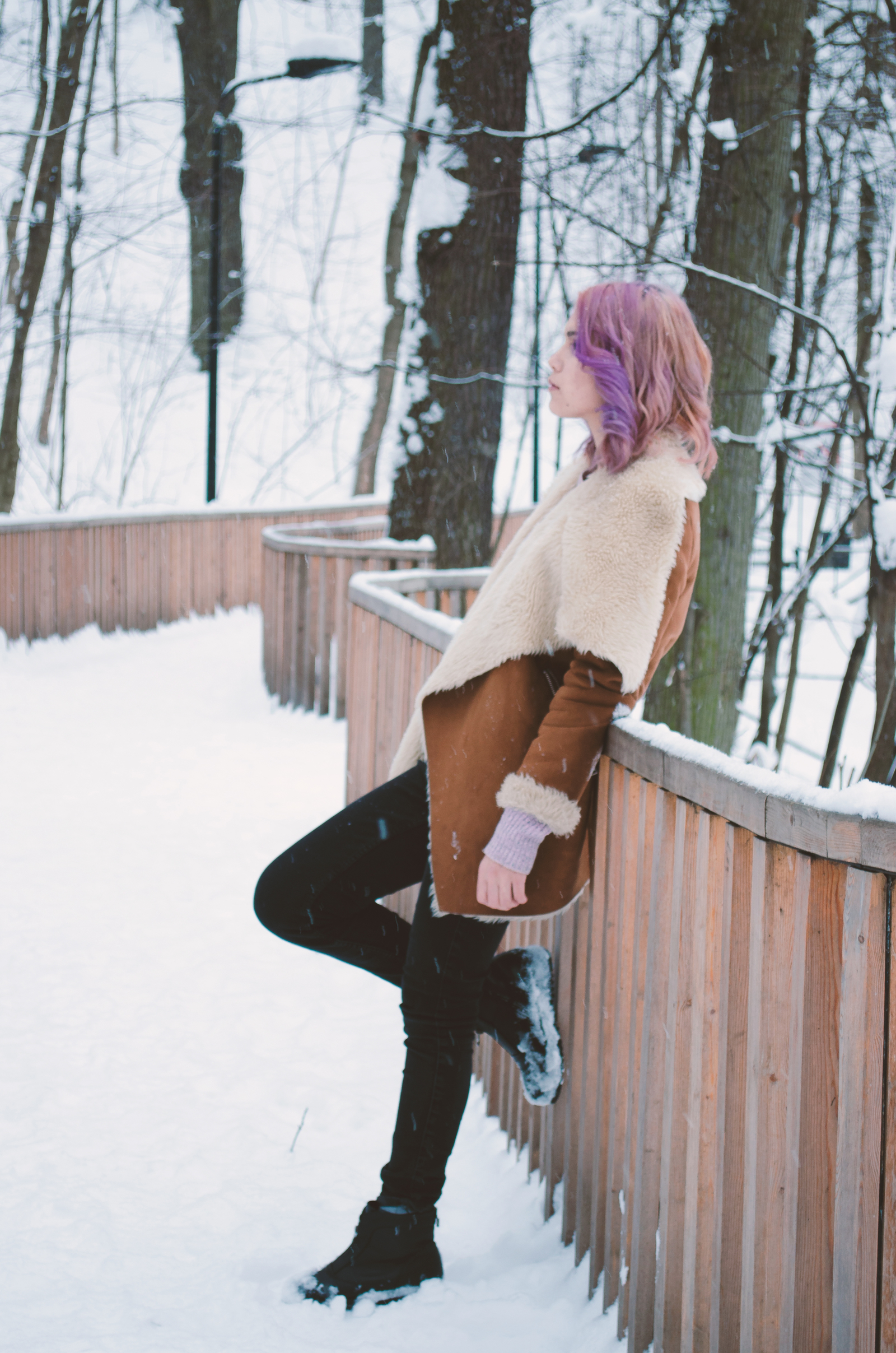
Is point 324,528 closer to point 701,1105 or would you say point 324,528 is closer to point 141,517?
point 141,517

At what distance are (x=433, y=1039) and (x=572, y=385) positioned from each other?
4.21 ft

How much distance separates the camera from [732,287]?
19.4 feet

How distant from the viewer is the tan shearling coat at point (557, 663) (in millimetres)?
2148

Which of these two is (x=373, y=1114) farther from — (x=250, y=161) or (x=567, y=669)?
(x=250, y=161)

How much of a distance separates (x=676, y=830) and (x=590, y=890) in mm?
556

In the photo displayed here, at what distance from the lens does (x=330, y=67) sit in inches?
421

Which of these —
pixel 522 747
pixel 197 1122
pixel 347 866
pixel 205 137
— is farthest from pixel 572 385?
pixel 205 137

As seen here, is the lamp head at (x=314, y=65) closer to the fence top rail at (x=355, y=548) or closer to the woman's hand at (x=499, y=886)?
the fence top rail at (x=355, y=548)

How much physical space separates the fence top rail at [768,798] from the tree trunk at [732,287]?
13.1 feet

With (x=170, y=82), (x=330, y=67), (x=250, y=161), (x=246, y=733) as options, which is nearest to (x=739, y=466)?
(x=246, y=733)

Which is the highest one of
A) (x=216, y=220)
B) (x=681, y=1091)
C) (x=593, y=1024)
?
(x=216, y=220)

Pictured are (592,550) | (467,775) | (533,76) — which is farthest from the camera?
(533,76)

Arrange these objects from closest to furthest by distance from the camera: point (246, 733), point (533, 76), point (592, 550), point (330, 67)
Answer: point (592, 550)
point (246, 733)
point (533, 76)
point (330, 67)

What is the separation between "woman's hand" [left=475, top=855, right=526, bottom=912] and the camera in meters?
2.20
